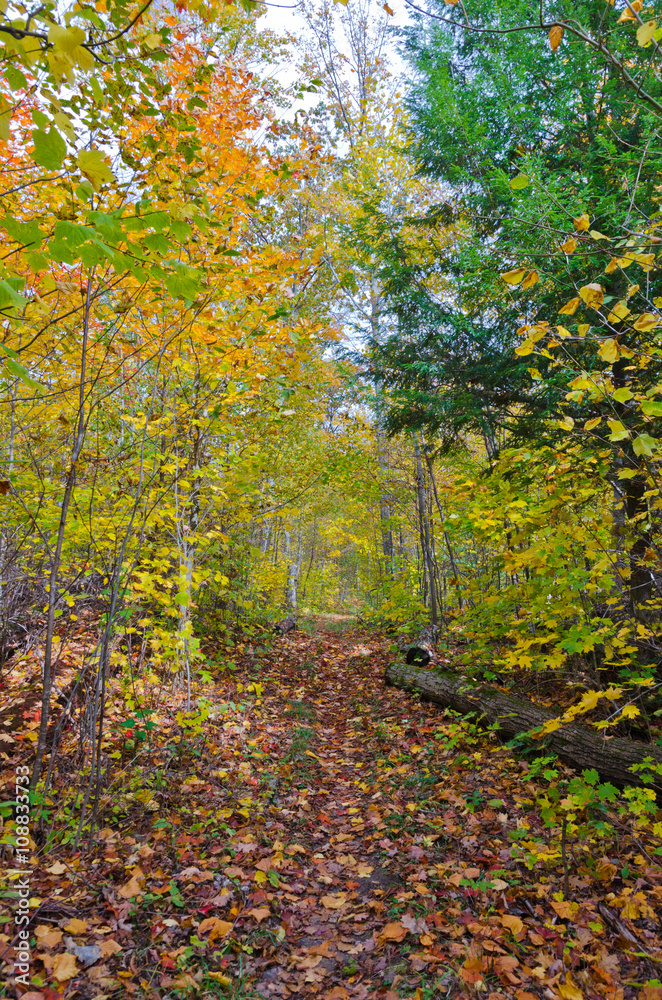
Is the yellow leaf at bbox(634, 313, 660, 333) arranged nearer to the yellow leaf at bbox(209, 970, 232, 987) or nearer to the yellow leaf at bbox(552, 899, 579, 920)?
the yellow leaf at bbox(552, 899, 579, 920)

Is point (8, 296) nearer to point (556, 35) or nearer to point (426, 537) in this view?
point (556, 35)

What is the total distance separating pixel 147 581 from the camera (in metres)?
3.75

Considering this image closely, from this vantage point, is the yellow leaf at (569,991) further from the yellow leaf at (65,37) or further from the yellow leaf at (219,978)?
the yellow leaf at (65,37)

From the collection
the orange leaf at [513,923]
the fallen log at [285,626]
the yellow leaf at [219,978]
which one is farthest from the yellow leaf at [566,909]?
the fallen log at [285,626]

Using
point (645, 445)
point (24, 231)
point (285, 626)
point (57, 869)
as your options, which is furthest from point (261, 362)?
point (285, 626)

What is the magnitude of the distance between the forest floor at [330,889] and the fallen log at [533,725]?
0.29 m

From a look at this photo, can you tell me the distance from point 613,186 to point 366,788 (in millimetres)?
6160

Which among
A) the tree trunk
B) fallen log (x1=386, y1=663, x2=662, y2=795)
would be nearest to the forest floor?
fallen log (x1=386, y1=663, x2=662, y2=795)

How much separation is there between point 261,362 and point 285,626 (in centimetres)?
716

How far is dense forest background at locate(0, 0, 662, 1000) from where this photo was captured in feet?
7.64

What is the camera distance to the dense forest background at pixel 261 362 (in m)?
2.33

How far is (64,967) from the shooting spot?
2117 millimetres

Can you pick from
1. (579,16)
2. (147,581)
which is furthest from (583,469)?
(579,16)

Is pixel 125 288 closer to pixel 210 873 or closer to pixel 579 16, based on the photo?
pixel 210 873
